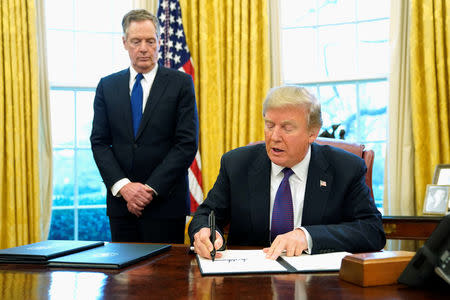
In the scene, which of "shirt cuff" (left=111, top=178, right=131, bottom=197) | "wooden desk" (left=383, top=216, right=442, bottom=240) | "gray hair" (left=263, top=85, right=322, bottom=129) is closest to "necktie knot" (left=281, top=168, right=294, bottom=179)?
"gray hair" (left=263, top=85, right=322, bottom=129)

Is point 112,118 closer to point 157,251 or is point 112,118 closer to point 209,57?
point 157,251

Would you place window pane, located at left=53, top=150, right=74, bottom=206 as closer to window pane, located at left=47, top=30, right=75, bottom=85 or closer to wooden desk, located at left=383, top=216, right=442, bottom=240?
window pane, located at left=47, top=30, right=75, bottom=85

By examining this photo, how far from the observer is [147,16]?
9.08ft

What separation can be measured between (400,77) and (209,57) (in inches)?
65.6

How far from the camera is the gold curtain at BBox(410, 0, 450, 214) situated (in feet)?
12.1

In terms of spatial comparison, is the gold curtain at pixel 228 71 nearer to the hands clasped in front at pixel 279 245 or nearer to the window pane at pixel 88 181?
the window pane at pixel 88 181

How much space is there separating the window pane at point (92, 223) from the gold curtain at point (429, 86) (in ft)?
9.57

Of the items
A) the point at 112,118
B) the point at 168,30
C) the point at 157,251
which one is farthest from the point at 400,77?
the point at 157,251

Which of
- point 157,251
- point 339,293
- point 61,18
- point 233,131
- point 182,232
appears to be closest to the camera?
point 339,293

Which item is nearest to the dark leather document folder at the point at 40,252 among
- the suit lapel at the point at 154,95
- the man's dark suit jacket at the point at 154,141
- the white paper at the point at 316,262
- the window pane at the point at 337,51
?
the white paper at the point at 316,262

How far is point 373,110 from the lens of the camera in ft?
14.1

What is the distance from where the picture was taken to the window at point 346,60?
4289 mm

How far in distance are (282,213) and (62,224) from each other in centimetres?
334

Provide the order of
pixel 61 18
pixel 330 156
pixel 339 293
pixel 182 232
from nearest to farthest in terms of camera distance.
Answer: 1. pixel 339 293
2. pixel 330 156
3. pixel 182 232
4. pixel 61 18
